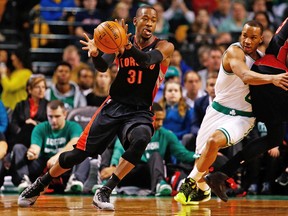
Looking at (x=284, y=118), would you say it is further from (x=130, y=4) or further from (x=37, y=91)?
(x=130, y=4)

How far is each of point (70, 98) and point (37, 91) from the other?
2.59 ft

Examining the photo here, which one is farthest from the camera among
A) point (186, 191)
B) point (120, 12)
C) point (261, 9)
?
point (261, 9)

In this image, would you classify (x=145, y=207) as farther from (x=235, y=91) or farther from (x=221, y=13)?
(x=221, y=13)

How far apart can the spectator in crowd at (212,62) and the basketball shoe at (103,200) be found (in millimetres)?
5456

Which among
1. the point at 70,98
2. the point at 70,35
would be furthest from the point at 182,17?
the point at 70,98

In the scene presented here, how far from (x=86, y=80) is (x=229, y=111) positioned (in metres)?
4.85

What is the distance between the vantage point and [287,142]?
11.3m

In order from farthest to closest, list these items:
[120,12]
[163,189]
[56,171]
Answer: [120,12] < [163,189] < [56,171]

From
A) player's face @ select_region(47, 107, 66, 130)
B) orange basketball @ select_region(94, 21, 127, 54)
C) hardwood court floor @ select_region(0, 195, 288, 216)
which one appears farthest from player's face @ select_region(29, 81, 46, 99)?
orange basketball @ select_region(94, 21, 127, 54)

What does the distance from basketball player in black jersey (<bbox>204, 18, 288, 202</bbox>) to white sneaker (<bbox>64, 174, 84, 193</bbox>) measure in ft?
9.03

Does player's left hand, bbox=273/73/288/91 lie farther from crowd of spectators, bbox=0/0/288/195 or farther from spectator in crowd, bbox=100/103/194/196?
spectator in crowd, bbox=100/103/194/196

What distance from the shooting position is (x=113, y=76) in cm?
1277

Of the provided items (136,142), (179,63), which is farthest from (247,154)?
(179,63)

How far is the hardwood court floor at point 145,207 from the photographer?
7.75 metres
